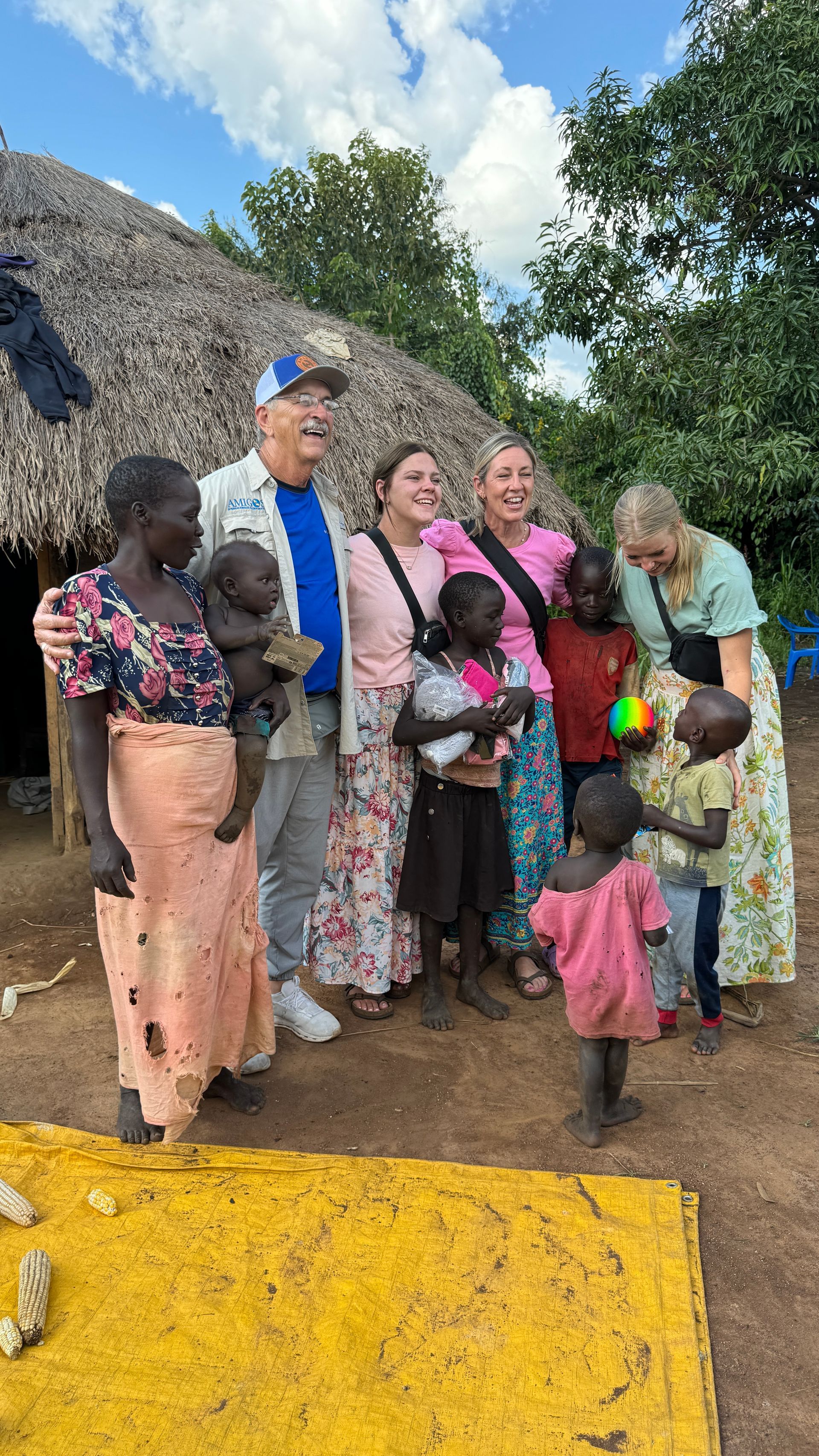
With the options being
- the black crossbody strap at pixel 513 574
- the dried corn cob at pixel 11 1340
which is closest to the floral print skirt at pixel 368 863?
the black crossbody strap at pixel 513 574

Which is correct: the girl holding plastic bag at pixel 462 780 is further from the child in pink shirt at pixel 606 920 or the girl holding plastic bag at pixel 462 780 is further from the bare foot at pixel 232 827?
the bare foot at pixel 232 827

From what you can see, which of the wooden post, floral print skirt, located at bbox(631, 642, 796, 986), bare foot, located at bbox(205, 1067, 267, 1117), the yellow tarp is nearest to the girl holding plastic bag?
floral print skirt, located at bbox(631, 642, 796, 986)

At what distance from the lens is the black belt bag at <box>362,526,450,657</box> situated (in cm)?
307

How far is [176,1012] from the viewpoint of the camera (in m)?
2.33

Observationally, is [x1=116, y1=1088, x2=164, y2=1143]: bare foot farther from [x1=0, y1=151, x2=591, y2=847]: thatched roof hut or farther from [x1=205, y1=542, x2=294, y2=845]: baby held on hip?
[x1=0, y1=151, x2=591, y2=847]: thatched roof hut

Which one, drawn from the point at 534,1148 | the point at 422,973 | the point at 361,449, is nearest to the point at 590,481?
the point at 361,449

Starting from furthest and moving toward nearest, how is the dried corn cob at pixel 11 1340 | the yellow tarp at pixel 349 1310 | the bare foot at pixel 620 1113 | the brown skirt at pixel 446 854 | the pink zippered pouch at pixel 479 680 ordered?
the brown skirt at pixel 446 854
the pink zippered pouch at pixel 479 680
the bare foot at pixel 620 1113
the dried corn cob at pixel 11 1340
the yellow tarp at pixel 349 1310

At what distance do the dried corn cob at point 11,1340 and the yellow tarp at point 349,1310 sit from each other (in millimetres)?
34

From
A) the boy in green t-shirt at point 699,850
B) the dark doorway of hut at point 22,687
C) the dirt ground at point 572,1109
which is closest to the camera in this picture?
the dirt ground at point 572,1109

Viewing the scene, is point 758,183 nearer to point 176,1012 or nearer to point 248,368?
point 248,368

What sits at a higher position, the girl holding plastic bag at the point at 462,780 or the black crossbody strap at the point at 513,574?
the black crossbody strap at the point at 513,574

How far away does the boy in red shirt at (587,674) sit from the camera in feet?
11.1

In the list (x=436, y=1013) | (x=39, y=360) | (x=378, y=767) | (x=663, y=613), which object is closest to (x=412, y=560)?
(x=378, y=767)

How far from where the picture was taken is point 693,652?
3.03 meters
